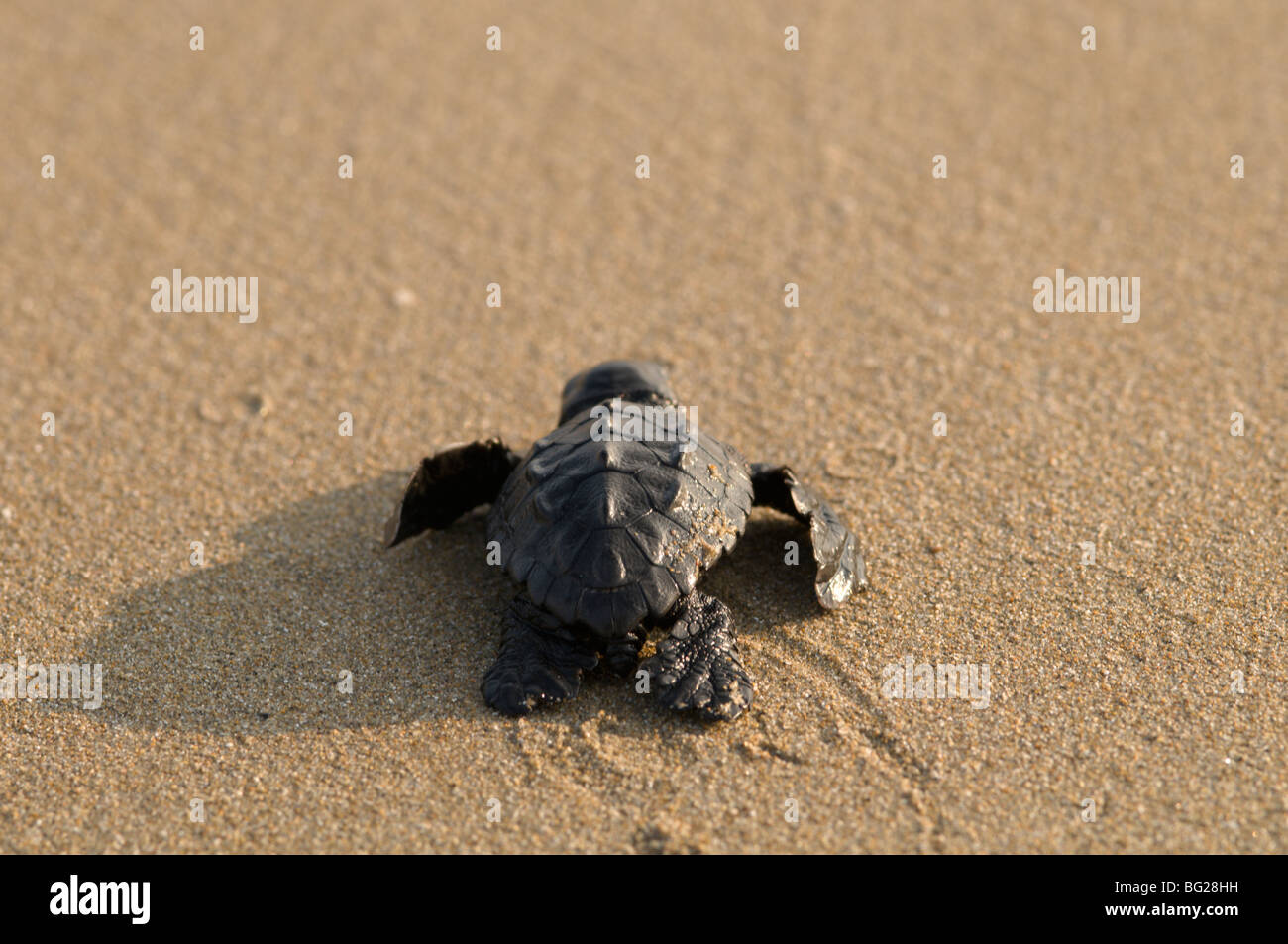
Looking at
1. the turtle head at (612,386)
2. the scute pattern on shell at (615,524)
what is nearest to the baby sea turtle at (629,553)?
the scute pattern on shell at (615,524)

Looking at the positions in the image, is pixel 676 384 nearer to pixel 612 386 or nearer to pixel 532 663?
pixel 612 386

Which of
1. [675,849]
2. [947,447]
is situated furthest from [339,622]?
[947,447]

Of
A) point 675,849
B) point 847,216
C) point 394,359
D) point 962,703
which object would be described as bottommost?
point 675,849

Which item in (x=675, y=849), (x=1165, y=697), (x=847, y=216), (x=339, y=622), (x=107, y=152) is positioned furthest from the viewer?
(x=107, y=152)

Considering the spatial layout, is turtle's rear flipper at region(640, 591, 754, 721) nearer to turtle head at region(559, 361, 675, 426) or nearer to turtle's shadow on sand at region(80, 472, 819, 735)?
turtle's shadow on sand at region(80, 472, 819, 735)

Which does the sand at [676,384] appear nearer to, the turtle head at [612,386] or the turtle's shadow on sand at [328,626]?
the turtle's shadow on sand at [328,626]

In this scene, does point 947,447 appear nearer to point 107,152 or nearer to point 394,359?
point 394,359

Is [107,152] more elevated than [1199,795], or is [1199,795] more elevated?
[107,152]
